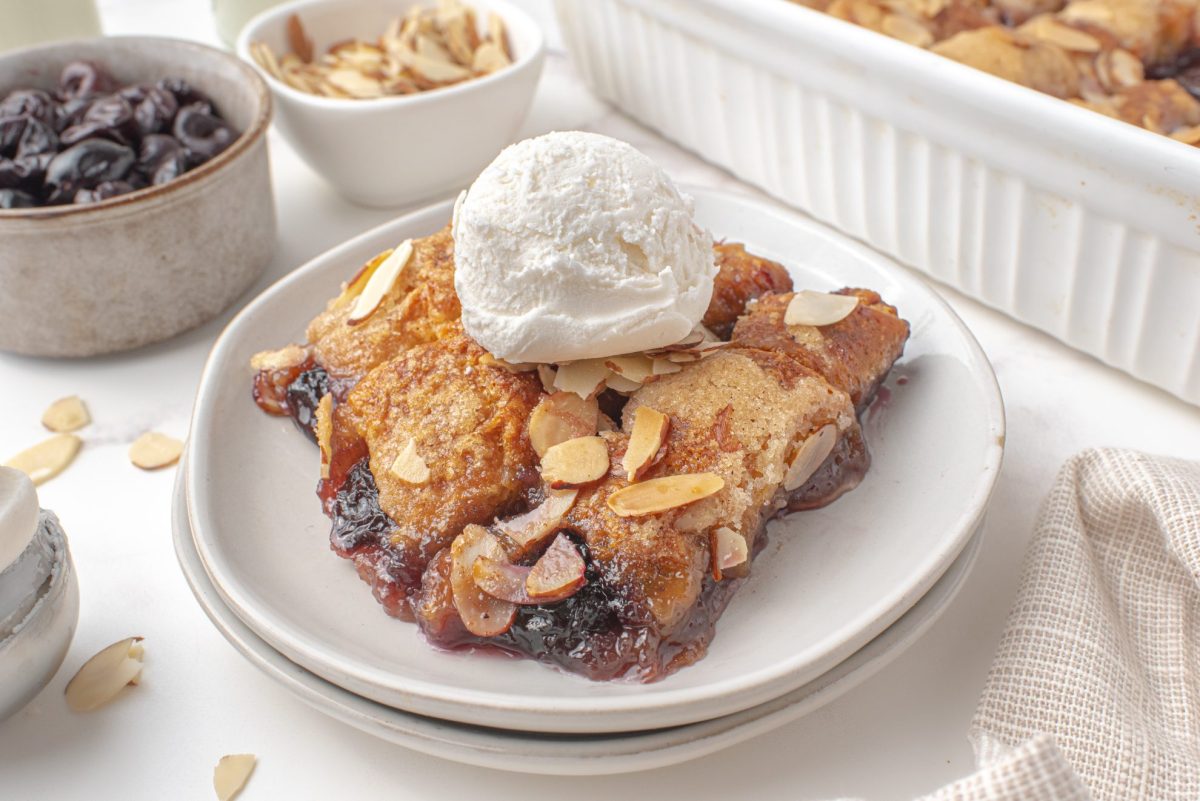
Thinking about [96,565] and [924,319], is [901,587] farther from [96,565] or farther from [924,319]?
[96,565]

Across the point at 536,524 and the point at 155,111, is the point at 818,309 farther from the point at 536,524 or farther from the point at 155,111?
the point at 155,111

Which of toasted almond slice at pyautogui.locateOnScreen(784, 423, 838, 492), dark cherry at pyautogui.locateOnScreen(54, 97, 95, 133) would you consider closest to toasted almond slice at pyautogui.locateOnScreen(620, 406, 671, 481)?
toasted almond slice at pyautogui.locateOnScreen(784, 423, 838, 492)

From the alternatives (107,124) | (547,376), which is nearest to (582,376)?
(547,376)

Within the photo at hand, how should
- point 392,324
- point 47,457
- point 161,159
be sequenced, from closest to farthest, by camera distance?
point 392,324 → point 47,457 → point 161,159

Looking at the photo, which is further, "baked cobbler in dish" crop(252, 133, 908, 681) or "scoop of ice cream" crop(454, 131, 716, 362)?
"scoop of ice cream" crop(454, 131, 716, 362)

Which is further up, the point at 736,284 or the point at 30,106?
the point at 30,106

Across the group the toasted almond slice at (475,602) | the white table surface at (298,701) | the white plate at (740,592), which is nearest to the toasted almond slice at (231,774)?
the white table surface at (298,701)

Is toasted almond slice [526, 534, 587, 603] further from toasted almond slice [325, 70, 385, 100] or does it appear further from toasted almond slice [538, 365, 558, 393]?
toasted almond slice [325, 70, 385, 100]

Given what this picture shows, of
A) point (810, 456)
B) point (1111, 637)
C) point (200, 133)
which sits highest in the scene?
point (200, 133)
